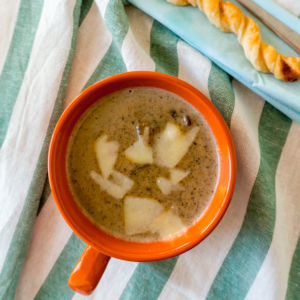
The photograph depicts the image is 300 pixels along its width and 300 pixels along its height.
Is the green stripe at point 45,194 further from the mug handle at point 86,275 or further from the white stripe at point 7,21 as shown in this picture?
the white stripe at point 7,21

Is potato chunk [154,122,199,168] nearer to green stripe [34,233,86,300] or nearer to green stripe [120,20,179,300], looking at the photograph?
green stripe [120,20,179,300]

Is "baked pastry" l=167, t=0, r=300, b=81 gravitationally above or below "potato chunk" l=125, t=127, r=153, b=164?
above

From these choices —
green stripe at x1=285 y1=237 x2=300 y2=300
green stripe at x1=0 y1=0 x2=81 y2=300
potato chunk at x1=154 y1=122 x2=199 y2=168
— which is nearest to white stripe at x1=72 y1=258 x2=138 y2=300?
green stripe at x1=0 y1=0 x2=81 y2=300

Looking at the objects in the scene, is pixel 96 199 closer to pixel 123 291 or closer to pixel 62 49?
pixel 123 291

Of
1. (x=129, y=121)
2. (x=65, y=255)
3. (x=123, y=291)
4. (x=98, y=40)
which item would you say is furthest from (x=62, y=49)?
(x=123, y=291)

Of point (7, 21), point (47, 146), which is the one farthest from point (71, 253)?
point (7, 21)

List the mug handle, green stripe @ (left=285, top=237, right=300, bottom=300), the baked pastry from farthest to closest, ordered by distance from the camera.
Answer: green stripe @ (left=285, top=237, right=300, bottom=300), the baked pastry, the mug handle
